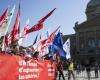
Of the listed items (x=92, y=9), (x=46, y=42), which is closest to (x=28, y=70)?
(x=46, y=42)

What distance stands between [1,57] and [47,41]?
4.23 meters

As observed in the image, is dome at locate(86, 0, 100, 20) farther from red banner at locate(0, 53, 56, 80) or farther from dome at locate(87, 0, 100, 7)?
red banner at locate(0, 53, 56, 80)

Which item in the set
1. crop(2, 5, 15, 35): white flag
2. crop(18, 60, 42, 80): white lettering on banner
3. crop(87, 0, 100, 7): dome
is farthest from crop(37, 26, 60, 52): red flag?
crop(87, 0, 100, 7): dome

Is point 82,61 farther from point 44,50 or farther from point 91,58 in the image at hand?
point 44,50

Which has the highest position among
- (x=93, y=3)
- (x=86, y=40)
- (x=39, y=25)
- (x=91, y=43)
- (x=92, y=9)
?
(x=93, y=3)

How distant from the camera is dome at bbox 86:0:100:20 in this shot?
91312mm

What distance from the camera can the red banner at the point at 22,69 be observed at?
10109mm

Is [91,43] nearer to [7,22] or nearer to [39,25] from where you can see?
[39,25]

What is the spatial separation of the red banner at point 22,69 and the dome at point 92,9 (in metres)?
78.6

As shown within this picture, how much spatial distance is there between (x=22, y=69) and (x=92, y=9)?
83137 mm

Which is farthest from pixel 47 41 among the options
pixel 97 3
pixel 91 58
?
pixel 97 3

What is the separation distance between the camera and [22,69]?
36.4ft

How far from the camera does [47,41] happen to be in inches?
548

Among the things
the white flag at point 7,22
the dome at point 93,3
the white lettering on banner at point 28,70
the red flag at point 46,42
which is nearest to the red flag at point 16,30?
the white flag at point 7,22
